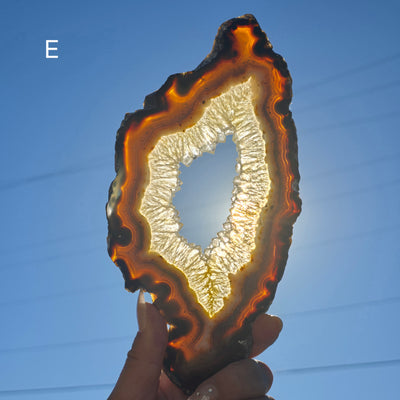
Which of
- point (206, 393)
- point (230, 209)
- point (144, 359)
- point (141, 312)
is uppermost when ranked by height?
point (230, 209)

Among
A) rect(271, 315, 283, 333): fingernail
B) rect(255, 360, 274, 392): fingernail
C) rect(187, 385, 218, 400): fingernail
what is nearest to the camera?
rect(187, 385, 218, 400): fingernail

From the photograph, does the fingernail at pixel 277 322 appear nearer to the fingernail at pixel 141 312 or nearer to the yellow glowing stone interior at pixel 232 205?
the yellow glowing stone interior at pixel 232 205

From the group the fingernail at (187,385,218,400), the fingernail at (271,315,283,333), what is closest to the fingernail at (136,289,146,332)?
the fingernail at (187,385,218,400)

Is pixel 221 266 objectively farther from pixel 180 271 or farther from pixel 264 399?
pixel 264 399

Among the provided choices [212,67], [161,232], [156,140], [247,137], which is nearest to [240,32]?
[212,67]

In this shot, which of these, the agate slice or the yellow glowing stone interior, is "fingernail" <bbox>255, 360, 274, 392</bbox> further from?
the yellow glowing stone interior

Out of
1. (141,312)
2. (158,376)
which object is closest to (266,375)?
(158,376)

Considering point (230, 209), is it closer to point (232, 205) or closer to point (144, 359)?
point (232, 205)
